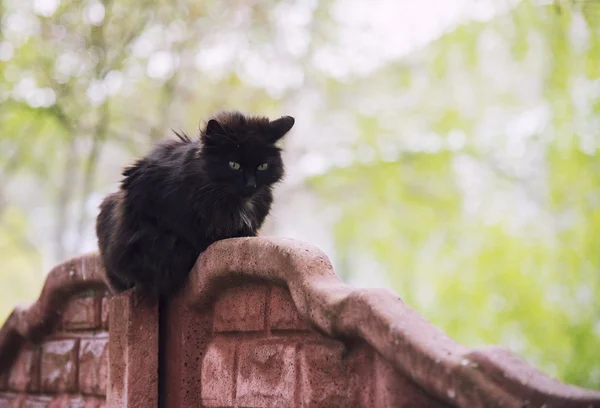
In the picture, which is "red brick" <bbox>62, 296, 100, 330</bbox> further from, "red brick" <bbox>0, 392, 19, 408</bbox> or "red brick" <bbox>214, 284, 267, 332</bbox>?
"red brick" <bbox>214, 284, 267, 332</bbox>

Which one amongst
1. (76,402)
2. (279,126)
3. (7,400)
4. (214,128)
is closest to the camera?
(214,128)

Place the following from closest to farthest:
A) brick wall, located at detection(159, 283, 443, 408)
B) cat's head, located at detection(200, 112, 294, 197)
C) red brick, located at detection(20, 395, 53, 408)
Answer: brick wall, located at detection(159, 283, 443, 408) → cat's head, located at detection(200, 112, 294, 197) → red brick, located at detection(20, 395, 53, 408)

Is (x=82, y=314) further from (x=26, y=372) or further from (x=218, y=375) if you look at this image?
(x=218, y=375)

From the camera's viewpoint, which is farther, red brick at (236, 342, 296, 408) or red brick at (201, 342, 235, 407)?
red brick at (201, 342, 235, 407)

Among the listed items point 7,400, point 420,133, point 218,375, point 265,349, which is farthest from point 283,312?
point 420,133

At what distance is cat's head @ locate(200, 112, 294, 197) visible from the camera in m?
2.99

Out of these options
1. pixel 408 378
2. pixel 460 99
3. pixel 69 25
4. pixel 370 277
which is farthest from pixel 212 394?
pixel 370 277

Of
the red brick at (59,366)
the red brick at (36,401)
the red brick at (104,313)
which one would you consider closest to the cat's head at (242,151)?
the red brick at (104,313)

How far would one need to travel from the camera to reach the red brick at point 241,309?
254 cm

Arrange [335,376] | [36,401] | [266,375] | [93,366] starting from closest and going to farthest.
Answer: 1. [335,376]
2. [266,375]
3. [93,366]
4. [36,401]

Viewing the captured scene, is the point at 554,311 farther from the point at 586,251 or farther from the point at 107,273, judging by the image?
the point at 107,273

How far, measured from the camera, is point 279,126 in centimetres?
312

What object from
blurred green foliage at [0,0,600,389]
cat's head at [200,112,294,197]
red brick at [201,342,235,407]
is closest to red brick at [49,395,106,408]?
red brick at [201,342,235,407]

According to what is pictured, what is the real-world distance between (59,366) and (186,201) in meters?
1.32
